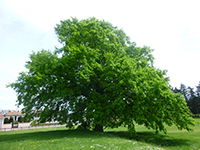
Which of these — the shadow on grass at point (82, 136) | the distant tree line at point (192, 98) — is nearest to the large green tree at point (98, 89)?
the shadow on grass at point (82, 136)

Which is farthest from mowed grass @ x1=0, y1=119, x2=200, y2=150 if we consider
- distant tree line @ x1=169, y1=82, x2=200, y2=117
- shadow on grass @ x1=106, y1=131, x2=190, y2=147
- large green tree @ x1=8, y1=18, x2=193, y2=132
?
distant tree line @ x1=169, y1=82, x2=200, y2=117

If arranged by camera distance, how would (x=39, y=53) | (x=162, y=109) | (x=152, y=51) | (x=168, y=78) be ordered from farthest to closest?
(x=152, y=51) → (x=168, y=78) → (x=39, y=53) → (x=162, y=109)

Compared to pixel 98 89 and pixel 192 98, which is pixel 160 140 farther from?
pixel 192 98

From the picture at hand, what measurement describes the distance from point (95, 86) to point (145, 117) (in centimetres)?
897

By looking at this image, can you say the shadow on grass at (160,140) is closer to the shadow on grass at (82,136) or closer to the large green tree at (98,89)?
the shadow on grass at (82,136)

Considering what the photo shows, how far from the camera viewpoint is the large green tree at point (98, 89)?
62.4 ft

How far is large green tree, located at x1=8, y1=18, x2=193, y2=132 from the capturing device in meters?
19.0

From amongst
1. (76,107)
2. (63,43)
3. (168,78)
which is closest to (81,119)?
(76,107)

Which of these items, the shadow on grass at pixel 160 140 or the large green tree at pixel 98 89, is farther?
the large green tree at pixel 98 89

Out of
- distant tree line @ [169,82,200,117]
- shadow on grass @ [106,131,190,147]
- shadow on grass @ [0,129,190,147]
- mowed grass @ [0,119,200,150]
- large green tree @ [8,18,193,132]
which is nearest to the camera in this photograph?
mowed grass @ [0,119,200,150]

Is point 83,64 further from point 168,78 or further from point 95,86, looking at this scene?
point 168,78

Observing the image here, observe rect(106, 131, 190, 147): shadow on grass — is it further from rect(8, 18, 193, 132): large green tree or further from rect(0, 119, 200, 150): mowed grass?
rect(8, 18, 193, 132): large green tree

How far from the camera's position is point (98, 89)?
2402 centimetres

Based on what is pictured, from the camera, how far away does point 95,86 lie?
23453 mm
